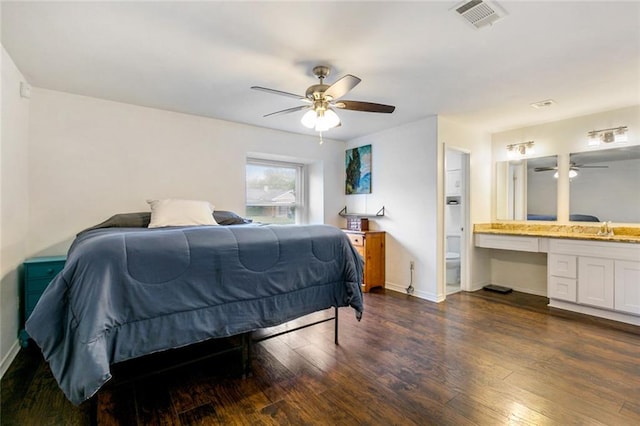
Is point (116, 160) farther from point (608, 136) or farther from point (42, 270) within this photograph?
point (608, 136)

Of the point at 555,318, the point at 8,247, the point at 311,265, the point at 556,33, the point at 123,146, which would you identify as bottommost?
the point at 555,318

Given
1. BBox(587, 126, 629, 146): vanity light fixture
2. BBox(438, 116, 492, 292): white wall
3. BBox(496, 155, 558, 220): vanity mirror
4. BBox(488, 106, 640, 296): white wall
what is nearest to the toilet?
BBox(438, 116, 492, 292): white wall

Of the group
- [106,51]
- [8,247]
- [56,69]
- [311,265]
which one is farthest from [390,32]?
[8,247]

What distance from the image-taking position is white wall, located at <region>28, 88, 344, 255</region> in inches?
113

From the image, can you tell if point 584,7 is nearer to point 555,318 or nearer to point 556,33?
point 556,33

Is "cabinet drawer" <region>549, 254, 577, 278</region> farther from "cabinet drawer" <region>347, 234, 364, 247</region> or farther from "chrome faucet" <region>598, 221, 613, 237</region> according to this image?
"cabinet drawer" <region>347, 234, 364, 247</region>

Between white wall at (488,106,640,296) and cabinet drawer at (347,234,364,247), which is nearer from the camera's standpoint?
white wall at (488,106,640,296)

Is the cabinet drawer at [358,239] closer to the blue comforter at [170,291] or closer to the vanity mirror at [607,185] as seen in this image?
the blue comforter at [170,291]

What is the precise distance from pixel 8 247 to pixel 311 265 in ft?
7.68

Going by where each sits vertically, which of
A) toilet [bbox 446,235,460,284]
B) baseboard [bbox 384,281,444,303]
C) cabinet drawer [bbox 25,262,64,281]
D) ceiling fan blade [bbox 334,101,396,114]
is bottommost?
baseboard [bbox 384,281,444,303]

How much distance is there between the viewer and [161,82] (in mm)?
2738

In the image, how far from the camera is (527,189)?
426cm

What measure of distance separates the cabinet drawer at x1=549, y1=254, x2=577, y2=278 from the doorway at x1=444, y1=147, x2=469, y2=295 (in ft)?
3.28

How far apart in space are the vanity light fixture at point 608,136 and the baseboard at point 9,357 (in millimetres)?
6127
